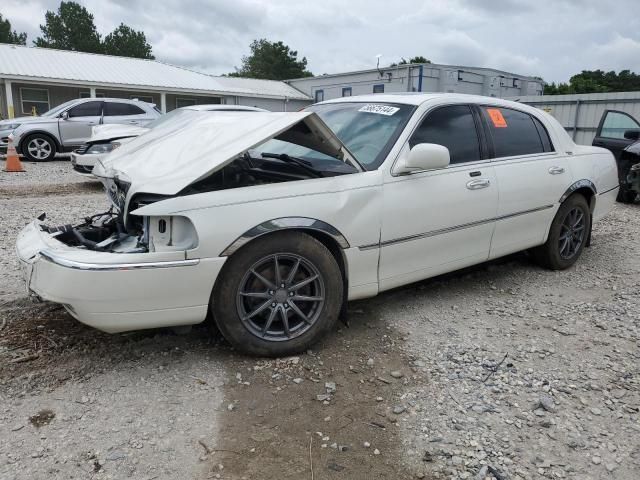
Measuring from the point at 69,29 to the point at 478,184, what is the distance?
67008 mm

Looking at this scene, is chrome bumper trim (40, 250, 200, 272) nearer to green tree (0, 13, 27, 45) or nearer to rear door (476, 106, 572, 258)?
rear door (476, 106, 572, 258)

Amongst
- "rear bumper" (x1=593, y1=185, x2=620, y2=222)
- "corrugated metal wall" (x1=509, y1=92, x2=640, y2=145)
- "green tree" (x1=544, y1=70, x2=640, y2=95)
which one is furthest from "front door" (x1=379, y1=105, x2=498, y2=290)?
"green tree" (x1=544, y1=70, x2=640, y2=95)

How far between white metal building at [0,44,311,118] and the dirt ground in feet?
70.4

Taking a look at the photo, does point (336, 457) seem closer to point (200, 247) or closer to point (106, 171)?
point (200, 247)

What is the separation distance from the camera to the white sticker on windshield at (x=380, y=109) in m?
3.90

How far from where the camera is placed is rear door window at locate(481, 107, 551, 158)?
14.2 ft

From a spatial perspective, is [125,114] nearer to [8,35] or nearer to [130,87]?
[130,87]

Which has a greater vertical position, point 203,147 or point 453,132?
point 453,132

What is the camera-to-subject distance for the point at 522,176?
438 cm

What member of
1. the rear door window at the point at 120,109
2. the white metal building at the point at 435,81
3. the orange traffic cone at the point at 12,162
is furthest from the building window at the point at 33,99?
the white metal building at the point at 435,81

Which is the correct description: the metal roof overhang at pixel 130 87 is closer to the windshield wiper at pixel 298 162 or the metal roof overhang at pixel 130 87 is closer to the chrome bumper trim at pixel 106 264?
the windshield wiper at pixel 298 162

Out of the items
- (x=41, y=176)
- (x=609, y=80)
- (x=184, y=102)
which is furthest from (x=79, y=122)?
(x=609, y=80)

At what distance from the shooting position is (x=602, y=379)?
121 inches

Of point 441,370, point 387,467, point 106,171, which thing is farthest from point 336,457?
point 106,171
